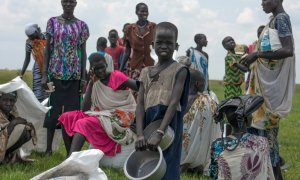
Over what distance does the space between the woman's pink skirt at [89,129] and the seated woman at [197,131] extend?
2.57 ft

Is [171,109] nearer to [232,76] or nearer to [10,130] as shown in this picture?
[10,130]

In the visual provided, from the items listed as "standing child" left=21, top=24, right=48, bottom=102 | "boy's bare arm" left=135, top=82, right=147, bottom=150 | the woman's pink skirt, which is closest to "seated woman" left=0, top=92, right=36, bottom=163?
the woman's pink skirt

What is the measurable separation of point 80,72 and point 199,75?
1605 mm

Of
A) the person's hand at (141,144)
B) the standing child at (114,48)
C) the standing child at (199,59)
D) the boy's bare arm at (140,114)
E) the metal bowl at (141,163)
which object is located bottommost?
the metal bowl at (141,163)

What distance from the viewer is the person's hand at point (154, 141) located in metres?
3.96

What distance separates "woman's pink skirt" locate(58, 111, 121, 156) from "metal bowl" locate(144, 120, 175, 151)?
1889 mm

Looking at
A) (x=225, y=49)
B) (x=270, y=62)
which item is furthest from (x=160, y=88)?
(x=225, y=49)

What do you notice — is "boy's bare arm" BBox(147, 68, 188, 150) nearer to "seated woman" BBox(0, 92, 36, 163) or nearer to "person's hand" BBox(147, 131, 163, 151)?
"person's hand" BBox(147, 131, 163, 151)

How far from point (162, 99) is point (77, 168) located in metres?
0.85

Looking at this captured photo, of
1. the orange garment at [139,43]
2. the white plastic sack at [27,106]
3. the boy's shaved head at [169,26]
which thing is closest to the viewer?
the boy's shaved head at [169,26]

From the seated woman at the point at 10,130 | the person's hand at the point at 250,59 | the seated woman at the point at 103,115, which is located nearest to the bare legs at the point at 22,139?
the seated woman at the point at 10,130

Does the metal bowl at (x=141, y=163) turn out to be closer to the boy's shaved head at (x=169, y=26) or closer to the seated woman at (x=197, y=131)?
the boy's shaved head at (x=169, y=26)

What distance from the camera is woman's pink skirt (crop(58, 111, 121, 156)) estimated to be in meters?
6.00

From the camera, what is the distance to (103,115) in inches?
240
